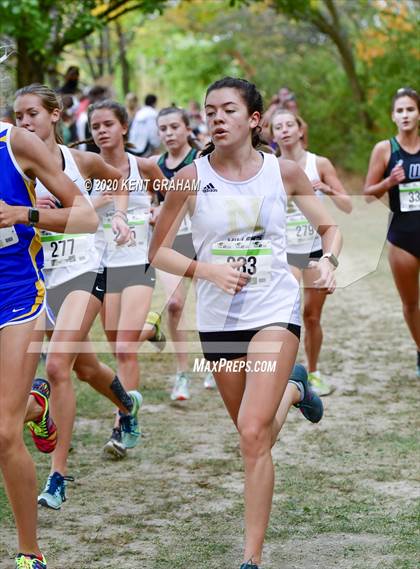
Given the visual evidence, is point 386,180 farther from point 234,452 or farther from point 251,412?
point 251,412

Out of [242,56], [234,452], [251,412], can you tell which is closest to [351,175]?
[242,56]

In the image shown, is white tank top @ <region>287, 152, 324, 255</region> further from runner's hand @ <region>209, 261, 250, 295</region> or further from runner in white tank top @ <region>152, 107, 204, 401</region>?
runner's hand @ <region>209, 261, 250, 295</region>

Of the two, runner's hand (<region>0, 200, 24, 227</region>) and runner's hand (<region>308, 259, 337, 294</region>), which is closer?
runner's hand (<region>0, 200, 24, 227</region>)

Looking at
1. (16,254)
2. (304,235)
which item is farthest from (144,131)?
(16,254)

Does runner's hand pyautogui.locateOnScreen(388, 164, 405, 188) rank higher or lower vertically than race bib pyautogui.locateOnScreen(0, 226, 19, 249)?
lower

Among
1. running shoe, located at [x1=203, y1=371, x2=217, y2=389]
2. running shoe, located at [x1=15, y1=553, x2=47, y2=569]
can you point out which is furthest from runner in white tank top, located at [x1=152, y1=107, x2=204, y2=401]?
running shoe, located at [x1=15, y1=553, x2=47, y2=569]

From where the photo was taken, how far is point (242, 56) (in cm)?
3469

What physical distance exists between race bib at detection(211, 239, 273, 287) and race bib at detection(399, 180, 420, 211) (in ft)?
12.0

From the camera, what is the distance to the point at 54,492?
5.27 meters

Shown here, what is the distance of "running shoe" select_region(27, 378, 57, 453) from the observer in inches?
203

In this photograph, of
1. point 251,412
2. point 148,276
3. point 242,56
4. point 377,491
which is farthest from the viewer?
point 242,56

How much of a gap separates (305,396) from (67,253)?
1.47 metres

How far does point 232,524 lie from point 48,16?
9779mm

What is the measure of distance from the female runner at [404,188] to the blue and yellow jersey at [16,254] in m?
3.98
